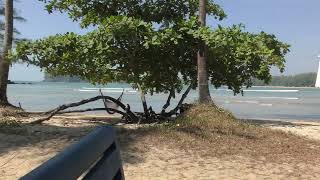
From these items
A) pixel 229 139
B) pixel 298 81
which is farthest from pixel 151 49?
pixel 298 81

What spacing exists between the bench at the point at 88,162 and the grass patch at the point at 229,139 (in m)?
5.71

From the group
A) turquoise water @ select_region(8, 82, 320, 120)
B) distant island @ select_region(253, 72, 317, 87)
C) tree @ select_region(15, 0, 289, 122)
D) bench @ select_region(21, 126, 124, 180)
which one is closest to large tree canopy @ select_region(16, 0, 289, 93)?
tree @ select_region(15, 0, 289, 122)

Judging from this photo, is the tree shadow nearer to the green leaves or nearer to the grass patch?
the grass patch

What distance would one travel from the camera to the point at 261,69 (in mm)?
11953

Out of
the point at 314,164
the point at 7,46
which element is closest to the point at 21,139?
the point at 314,164

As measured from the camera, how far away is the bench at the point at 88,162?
1.23 m

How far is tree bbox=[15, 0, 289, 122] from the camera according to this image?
10328 mm

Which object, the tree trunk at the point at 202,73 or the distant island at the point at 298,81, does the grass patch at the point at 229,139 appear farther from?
the distant island at the point at 298,81

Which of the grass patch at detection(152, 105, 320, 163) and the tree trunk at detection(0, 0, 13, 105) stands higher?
the tree trunk at detection(0, 0, 13, 105)

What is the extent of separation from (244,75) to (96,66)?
10.9 ft

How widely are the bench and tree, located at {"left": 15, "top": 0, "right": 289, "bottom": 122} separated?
7.83 m

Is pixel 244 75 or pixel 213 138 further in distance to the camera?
pixel 244 75

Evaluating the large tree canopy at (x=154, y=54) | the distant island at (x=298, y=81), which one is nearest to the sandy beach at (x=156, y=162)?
the large tree canopy at (x=154, y=54)

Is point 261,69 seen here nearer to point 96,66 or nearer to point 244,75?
point 244,75
